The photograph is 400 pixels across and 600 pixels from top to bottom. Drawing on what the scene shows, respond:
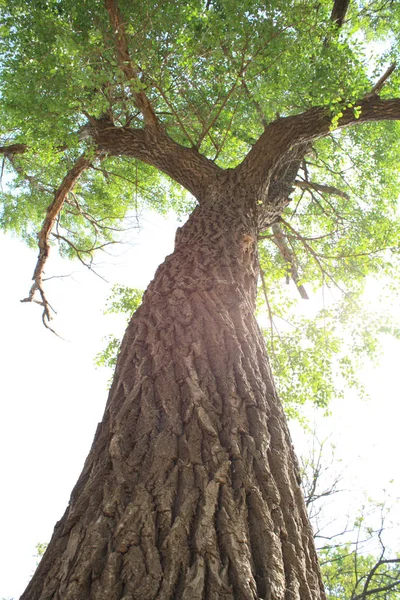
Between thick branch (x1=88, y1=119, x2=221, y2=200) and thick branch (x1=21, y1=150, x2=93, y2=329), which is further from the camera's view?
thick branch (x1=21, y1=150, x2=93, y2=329)

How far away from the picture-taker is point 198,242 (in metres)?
3.44

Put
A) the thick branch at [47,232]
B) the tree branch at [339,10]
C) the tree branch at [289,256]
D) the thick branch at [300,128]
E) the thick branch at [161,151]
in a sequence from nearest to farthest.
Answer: the thick branch at [300,128], the thick branch at [161,151], the thick branch at [47,232], the tree branch at [339,10], the tree branch at [289,256]

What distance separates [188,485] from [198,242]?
2.27 m

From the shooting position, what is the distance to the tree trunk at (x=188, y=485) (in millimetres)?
1242

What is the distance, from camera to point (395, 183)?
763 cm

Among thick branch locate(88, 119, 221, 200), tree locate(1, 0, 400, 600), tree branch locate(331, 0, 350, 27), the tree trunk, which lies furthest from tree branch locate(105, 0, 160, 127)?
tree branch locate(331, 0, 350, 27)

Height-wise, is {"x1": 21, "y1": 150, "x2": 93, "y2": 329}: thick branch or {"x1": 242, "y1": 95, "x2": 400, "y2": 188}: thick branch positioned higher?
{"x1": 242, "y1": 95, "x2": 400, "y2": 188}: thick branch

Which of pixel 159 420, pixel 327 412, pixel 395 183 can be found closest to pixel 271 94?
pixel 395 183

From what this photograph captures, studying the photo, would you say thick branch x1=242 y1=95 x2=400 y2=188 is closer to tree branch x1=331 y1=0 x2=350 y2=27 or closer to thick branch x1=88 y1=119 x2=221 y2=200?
thick branch x1=88 y1=119 x2=221 y2=200

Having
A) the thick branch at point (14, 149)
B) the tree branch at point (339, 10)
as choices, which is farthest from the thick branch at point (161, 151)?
the tree branch at point (339, 10)

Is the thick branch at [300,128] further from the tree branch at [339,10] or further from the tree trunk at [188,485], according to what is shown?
the tree trunk at [188,485]

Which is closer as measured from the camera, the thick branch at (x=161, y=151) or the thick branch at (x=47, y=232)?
the thick branch at (x=161, y=151)

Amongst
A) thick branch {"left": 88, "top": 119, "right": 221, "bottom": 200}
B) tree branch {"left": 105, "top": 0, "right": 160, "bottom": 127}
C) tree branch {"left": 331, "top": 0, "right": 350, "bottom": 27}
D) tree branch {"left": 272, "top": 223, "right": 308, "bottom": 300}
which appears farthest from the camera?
tree branch {"left": 272, "top": 223, "right": 308, "bottom": 300}

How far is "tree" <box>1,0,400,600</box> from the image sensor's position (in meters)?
1.35
